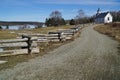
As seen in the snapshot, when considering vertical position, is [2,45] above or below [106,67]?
above

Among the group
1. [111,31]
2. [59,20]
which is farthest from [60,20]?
[111,31]

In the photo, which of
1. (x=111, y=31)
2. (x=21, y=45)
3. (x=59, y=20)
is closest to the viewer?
(x=21, y=45)

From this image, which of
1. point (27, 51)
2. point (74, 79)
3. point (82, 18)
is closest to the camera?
point (74, 79)

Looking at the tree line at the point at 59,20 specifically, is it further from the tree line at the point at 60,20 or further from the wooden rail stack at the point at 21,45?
the wooden rail stack at the point at 21,45

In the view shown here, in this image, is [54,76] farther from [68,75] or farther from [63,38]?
[63,38]

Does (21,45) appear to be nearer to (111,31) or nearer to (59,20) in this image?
(111,31)

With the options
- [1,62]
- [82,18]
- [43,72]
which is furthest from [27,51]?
[82,18]

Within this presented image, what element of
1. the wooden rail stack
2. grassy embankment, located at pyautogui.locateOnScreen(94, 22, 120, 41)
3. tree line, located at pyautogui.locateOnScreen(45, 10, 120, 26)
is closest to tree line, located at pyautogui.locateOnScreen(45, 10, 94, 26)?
tree line, located at pyautogui.locateOnScreen(45, 10, 120, 26)

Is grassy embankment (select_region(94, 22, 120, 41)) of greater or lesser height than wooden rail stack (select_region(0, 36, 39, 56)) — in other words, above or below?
below

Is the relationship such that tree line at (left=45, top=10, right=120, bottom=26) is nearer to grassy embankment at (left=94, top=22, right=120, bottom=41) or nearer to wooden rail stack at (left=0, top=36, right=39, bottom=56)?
grassy embankment at (left=94, top=22, right=120, bottom=41)

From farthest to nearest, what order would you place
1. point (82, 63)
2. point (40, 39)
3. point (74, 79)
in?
point (40, 39) → point (82, 63) → point (74, 79)

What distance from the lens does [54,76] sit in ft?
28.6

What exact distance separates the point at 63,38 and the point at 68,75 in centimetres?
1604

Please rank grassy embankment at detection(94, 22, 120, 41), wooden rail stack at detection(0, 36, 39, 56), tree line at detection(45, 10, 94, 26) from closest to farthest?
wooden rail stack at detection(0, 36, 39, 56) < grassy embankment at detection(94, 22, 120, 41) < tree line at detection(45, 10, 94, 26)
